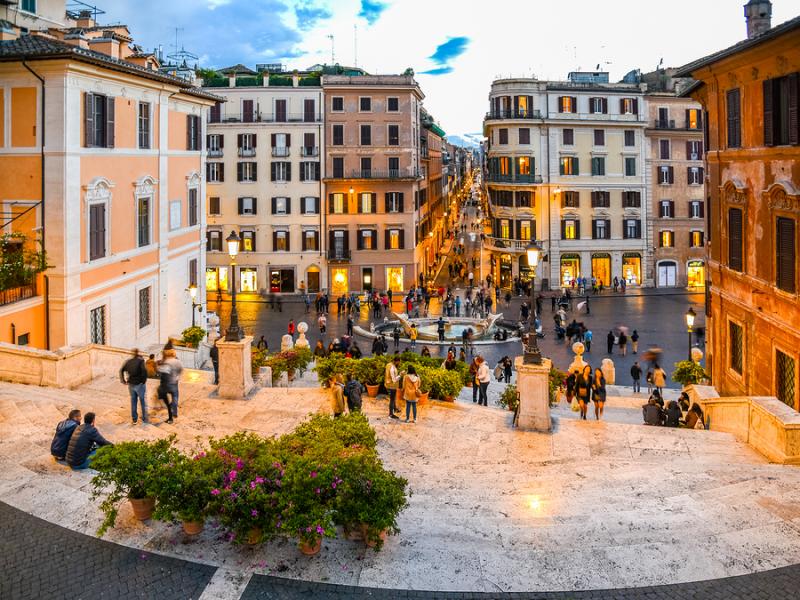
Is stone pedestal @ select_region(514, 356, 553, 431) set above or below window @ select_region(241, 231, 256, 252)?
below

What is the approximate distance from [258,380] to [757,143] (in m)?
14.7

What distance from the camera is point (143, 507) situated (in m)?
10.0

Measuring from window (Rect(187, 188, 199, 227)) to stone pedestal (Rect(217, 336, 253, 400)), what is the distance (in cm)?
1720

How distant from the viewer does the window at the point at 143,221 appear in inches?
1061

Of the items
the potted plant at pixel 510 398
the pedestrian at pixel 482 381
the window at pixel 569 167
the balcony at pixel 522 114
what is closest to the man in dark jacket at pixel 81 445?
the potted plant at pixel 510 398

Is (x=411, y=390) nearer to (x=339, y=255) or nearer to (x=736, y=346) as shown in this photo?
(x=736, y=346)

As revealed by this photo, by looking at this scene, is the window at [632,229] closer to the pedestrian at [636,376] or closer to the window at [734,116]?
the pedestrian at [636,376]

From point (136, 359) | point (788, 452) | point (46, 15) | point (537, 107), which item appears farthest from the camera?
point (537, 107)

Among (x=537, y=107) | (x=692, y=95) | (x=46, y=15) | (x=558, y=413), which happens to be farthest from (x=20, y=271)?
(x=537, y=107)

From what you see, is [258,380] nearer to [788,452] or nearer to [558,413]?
[558,413]

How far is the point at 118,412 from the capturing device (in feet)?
50.5

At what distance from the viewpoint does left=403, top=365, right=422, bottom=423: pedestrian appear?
15.3 metres

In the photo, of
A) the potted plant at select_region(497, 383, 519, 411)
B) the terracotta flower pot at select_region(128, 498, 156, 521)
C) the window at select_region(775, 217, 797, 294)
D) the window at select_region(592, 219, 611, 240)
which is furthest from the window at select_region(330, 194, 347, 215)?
the terracotta flower pot at select_region(128, 498, 156, 521)

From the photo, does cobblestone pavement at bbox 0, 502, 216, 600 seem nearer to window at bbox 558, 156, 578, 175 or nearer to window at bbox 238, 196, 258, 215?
window at bbox 238, 196, 258, 215
